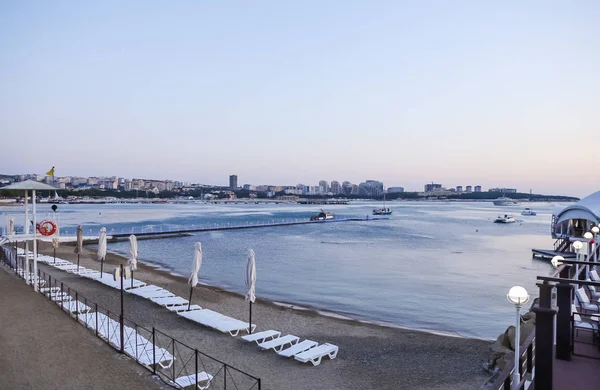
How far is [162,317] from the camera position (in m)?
12.6

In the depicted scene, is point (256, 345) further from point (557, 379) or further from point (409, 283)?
point (409, 283)

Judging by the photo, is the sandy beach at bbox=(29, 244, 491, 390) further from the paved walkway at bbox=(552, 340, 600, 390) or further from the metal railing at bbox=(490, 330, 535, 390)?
the metal railing at bbox=(490, 330, 535, 390)

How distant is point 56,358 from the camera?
7895 millimetres

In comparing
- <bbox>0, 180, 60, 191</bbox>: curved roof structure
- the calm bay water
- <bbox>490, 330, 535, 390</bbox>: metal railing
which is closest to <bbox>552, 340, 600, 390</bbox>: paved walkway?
<bbox>490, 330, 535, 390</bbox>: metal railing

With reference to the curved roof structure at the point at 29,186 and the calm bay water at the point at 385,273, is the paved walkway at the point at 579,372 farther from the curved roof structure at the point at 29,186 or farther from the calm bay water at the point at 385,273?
the curved roof structure at the point at 29,186

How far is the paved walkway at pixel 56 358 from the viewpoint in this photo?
22.8 feet

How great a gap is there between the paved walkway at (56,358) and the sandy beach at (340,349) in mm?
2244

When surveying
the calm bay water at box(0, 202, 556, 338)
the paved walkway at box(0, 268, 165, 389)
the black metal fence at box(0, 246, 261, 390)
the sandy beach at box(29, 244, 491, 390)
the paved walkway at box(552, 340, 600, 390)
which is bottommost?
the calm bay water at box(0, 202, 556, 338)

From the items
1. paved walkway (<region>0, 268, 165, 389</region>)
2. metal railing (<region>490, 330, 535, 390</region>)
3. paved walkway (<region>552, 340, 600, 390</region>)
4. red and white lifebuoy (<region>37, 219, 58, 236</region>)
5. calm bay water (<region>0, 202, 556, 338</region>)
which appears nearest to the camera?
metal railing (<region>490, 330, 535, 390</region>)

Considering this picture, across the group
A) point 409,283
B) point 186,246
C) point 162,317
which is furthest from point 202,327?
point 186,246

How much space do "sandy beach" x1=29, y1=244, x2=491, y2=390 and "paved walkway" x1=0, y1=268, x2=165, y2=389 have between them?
2244 mm

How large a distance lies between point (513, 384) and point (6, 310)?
466 inches

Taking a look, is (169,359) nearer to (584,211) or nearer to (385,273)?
(385,273)

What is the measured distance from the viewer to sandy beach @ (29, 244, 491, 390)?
8.80 metres
